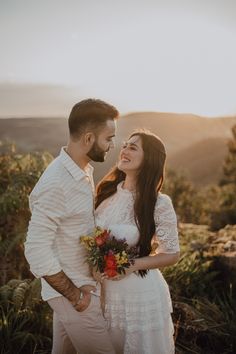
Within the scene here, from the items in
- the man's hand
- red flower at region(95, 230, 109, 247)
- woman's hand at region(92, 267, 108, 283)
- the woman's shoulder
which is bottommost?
the man's hand

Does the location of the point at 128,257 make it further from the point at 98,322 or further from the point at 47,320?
the point at 47,320

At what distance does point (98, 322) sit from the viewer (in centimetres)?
Result: 346

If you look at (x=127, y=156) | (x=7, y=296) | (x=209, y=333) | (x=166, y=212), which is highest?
(x=127, y=156)

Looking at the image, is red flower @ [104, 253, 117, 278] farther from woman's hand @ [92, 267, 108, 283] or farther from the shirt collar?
the shirt collar

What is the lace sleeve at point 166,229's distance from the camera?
12.5ft

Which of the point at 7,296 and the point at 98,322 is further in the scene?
the point at 7,296

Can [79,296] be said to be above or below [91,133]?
below

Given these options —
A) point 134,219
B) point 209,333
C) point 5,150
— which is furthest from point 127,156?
point 5,150

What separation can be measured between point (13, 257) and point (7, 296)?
134 centimetres

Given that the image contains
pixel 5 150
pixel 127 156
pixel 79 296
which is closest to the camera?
pixel 79 296

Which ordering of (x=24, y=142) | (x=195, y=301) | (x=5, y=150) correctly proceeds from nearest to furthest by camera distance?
(x=195, y=301) < (x=5, y=150) < (x=24, y=142)

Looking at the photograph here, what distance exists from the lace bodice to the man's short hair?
84 cm

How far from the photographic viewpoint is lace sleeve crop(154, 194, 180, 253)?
12.5 ft

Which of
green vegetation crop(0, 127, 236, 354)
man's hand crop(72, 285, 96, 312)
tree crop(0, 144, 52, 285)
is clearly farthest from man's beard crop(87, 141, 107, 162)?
tree crop(0, 144, 52, 285)
